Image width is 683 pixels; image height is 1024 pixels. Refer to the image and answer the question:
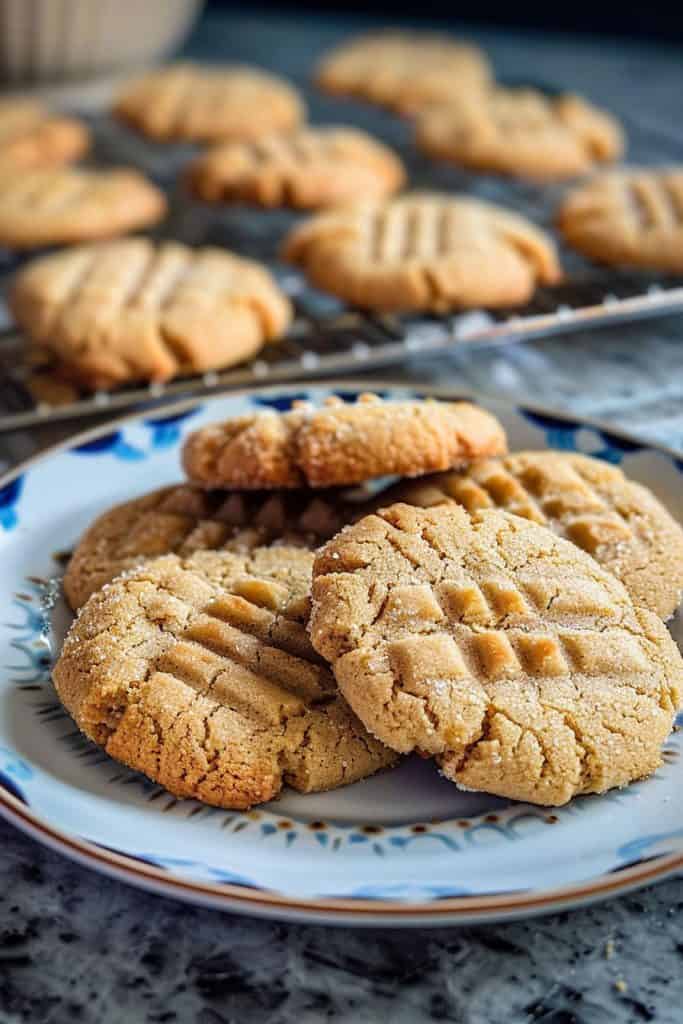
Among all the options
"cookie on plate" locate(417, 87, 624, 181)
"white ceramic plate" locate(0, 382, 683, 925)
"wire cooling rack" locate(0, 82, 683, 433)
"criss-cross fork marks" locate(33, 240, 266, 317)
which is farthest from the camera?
"cookie on plate" locate(417, 87, 624, 181)

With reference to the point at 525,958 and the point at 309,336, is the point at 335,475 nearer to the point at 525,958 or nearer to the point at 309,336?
the point at 525,958

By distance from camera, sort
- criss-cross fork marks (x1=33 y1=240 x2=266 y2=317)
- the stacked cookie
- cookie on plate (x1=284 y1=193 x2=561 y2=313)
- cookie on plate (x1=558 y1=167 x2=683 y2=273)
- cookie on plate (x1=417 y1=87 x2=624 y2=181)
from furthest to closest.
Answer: cookie on plate (x1=417 y1=87 x2=624 y2=181) → cookie on plate (x1=558 y1=167 x2=683 y2=273) → cookie on plate (x1=284 y1=193 x2=561 y2=313) → criss-cross fork marks (x1=33 y1=240 x2=266 y2=317) → the stacked cookie

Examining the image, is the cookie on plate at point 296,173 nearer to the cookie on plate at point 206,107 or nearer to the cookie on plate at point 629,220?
the cookie on plate at point 206,107

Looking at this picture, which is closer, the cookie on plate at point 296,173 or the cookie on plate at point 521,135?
the cookie on plate at point 296,173

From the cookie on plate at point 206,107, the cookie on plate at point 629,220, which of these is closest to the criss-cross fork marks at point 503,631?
the cookie on plate at point 629,220

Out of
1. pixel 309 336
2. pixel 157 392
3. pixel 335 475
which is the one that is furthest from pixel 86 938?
pixel 309 336

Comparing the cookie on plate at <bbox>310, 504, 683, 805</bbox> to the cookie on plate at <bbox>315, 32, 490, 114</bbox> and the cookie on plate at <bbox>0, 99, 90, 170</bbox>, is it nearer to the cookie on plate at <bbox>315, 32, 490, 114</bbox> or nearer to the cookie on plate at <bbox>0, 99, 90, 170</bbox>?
the cookie on plate at <bbox>0, 99, 90, 170</bbox>

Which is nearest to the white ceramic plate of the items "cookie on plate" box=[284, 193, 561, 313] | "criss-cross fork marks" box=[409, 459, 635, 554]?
"criss-cross fork marks" box=[409, 459, 635, 554]
